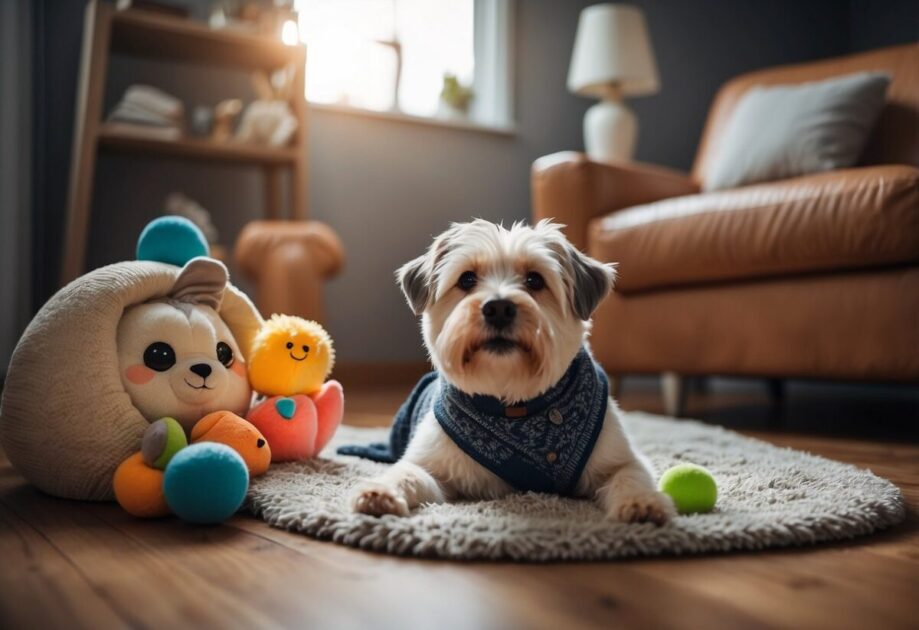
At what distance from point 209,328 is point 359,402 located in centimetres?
176

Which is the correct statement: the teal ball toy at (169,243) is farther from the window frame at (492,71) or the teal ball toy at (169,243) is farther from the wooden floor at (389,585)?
the window frame at (492,71)

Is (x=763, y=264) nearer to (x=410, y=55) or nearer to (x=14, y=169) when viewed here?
(x=410, y=55)

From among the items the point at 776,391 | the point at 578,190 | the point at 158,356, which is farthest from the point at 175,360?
the point at 776,391

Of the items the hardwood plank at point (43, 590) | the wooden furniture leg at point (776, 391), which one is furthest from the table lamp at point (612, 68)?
the hardwood plank at point (43, 590)

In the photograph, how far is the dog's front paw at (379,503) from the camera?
113cm

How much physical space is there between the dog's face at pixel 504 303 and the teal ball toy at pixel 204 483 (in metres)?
0.37

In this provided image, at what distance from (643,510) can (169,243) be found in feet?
3.46

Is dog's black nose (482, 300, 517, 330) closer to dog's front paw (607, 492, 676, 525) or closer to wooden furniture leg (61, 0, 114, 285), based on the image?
dog's front paw (607, 492, 676, 525)

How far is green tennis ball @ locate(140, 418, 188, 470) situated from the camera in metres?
1.24

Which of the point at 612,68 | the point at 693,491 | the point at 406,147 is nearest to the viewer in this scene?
the point at 693,491

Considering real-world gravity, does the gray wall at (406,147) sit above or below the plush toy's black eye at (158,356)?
above

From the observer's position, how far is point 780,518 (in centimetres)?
112

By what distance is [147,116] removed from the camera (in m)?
3.03

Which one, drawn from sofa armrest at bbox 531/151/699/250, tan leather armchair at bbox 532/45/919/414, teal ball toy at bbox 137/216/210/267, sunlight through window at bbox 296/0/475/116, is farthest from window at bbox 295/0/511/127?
teal ball toy at bbox 137/216/210/267
